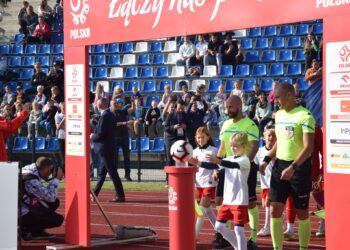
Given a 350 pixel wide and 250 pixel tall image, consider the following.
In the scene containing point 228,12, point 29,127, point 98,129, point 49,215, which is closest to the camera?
point 228,12

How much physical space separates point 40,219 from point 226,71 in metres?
15.3

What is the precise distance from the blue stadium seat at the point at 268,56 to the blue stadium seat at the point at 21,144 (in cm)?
773

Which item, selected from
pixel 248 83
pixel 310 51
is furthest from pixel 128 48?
pixel 310 51

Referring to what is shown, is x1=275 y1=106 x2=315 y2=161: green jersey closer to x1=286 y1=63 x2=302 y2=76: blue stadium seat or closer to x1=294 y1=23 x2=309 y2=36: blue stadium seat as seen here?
x1=286 y1=63 x2=302 y2=76: blue stadium seat

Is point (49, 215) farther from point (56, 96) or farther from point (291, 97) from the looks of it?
point (56, 96)

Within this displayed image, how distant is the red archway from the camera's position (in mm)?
9062

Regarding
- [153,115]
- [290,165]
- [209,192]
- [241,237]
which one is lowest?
[241,237]

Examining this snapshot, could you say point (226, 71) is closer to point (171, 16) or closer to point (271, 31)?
point (271, 31)

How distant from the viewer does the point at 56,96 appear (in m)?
27.5

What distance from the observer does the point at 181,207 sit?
10.2 metres

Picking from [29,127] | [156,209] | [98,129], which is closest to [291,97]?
[156,209]

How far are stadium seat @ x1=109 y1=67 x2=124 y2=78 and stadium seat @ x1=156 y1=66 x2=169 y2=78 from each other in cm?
143

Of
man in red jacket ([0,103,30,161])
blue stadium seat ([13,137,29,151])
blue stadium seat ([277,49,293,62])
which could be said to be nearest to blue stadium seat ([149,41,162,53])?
blue stadium seat ([277,49,293,62])

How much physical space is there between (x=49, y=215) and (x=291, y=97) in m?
4.45
